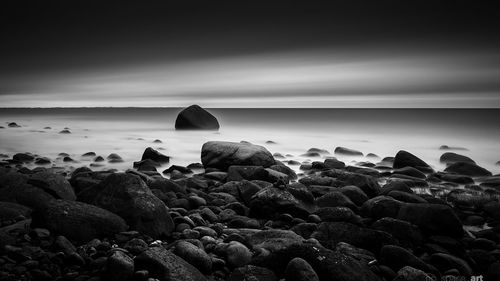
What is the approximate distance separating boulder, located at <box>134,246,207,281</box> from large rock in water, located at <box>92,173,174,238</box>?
3.65 feet

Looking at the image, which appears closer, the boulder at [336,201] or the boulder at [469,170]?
the boulder at [336,201]

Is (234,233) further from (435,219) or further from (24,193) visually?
(24,193)

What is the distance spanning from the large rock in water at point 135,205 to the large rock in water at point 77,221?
223mm

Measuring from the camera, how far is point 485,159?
17031 millimetres

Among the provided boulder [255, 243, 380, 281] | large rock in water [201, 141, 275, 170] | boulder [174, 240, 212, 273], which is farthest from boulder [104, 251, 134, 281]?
large rock in water [201, 141, 275, 170]

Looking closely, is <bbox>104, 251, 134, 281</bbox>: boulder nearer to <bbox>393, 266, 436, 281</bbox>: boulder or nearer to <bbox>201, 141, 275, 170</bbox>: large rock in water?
<bbox>393, 266, 436, 281</bbox>: boulder

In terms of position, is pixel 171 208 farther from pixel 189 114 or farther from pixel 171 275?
pixel 189 114

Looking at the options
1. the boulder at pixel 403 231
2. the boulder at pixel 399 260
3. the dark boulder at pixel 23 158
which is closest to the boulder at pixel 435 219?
the boulder at pixel 403 231

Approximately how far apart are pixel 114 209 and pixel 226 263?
1.85 metres

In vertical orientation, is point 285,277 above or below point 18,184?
below

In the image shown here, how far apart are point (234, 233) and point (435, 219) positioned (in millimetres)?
3183

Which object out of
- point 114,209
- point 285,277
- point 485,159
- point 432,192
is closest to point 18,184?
point 114,209

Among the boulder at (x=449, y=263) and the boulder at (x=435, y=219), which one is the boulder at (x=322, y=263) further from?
the boulder at (x=435, y=219)

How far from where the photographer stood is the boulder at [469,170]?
10398 mm
